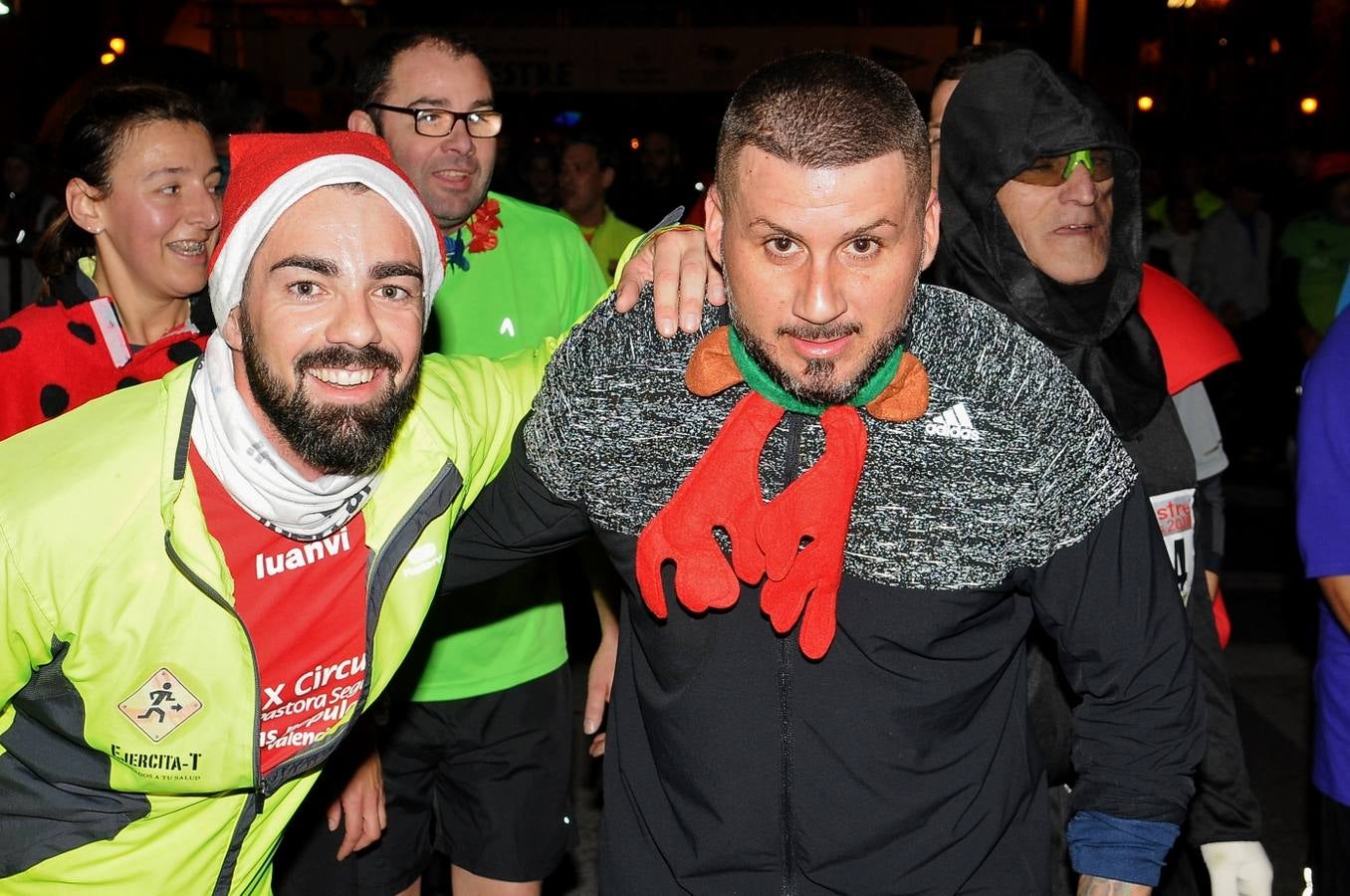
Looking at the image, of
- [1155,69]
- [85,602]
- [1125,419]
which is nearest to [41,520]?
Answer: [85,602]

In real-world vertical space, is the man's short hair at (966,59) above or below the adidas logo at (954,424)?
above

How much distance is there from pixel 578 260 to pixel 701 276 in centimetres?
167

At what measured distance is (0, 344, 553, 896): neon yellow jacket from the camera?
2.36 m

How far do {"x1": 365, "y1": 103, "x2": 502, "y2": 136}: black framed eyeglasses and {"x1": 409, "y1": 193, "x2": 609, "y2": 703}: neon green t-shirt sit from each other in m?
0.28

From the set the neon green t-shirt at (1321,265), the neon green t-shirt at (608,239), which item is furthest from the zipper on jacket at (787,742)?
the neon green t-shirt at (1321,265)

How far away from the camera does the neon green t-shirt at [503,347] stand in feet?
12.9

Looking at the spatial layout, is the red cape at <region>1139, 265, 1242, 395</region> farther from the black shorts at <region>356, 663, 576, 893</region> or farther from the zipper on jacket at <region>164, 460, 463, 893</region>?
the black shorts at <region>356, 663, 576, 893</region>

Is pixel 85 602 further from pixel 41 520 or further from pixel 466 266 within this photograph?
pixel 466 266

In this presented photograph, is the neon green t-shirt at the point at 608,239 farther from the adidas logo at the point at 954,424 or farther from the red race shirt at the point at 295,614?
the adidas logo at the point at 954,424

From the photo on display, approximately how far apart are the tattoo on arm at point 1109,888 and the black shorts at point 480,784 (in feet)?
6.58

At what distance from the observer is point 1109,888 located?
2410 mm

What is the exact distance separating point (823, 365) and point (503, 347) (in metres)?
1.85

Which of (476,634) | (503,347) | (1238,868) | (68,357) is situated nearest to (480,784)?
(476,634)

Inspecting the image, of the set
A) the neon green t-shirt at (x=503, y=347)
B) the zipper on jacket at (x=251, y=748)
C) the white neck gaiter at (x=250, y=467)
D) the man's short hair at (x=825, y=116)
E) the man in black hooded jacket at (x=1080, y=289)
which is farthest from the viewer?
the neon green t-shirt at (x=503, y=347)
